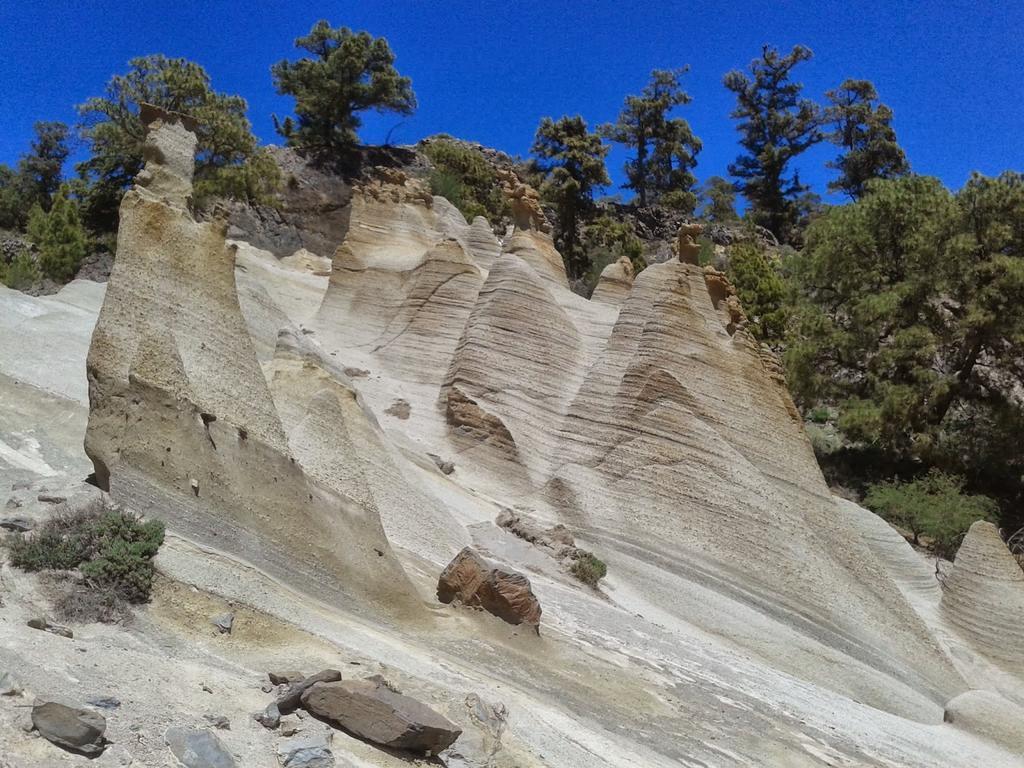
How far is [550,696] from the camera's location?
8.28 m

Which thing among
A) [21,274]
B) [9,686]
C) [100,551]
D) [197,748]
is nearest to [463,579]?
[100,551]

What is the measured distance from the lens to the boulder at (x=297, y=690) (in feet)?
19.3

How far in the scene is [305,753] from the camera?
17.9 ft

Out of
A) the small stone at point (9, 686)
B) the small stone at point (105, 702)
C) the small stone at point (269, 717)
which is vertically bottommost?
the small stone at point (9, 686)

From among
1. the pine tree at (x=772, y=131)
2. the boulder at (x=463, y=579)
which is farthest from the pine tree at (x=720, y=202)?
the boulder at (x=463, y=579)

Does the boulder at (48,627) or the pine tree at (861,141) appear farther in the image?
the pine tree at (861,141)

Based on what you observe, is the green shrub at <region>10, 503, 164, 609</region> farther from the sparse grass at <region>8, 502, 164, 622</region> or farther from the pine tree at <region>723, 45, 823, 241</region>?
the pine tree at <region>723, 45, 823, 241</region>

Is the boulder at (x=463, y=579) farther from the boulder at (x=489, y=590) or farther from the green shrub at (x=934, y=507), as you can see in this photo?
the green shrub at (x=934, y=507)

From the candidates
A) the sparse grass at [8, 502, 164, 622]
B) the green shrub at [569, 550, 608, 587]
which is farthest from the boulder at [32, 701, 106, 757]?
the green shrub at [569, 550, 608, 587]

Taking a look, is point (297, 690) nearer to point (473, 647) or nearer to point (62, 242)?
point (473, 647)

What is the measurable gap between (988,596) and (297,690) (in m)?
13.2

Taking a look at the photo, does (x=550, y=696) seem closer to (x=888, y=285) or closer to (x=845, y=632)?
(x=845, y=632)

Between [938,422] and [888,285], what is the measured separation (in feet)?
15.3

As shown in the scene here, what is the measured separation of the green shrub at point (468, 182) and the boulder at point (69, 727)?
36.6 meters
